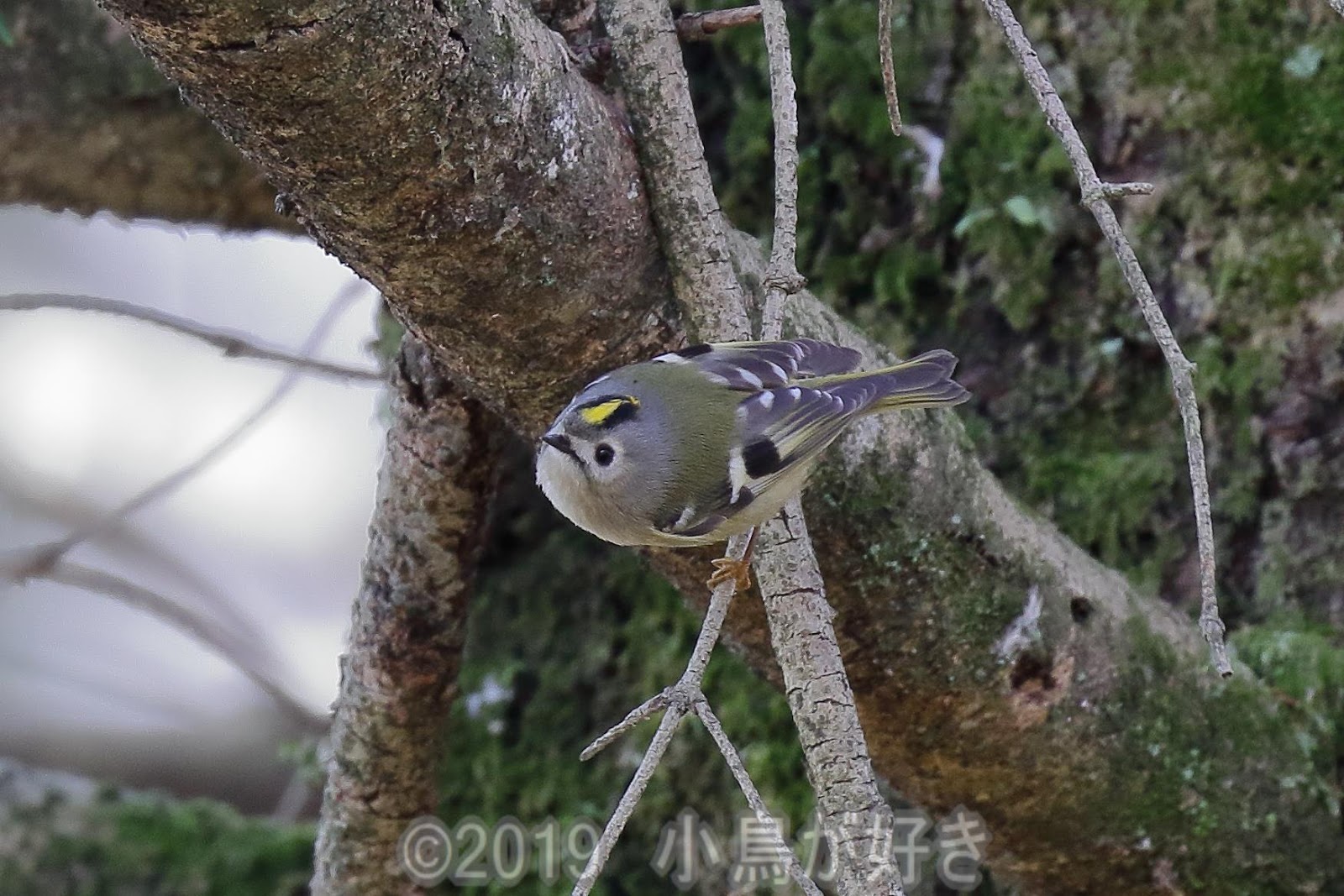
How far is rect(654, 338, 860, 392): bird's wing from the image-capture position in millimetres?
1778

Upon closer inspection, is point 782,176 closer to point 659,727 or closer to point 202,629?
point 659,727

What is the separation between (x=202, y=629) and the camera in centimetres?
362

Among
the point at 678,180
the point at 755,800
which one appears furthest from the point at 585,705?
the point at 755,800

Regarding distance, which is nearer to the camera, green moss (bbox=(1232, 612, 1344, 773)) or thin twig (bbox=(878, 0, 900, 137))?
thin twig (bbox=(878, 0, 900, 137))

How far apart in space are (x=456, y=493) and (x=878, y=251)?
48.7 inches

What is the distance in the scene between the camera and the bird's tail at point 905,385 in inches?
73.3

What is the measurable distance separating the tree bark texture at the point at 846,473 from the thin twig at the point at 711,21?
25cm

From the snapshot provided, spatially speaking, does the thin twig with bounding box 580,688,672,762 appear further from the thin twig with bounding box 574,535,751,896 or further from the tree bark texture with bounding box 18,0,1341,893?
the tree bark texture with bounding box 18,0,1341,893

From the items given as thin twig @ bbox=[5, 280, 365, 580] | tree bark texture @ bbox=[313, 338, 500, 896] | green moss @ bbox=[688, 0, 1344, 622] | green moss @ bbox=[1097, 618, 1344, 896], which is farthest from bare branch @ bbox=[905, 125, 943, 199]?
thin twig @ bbox=[5, 280, 365, 580]

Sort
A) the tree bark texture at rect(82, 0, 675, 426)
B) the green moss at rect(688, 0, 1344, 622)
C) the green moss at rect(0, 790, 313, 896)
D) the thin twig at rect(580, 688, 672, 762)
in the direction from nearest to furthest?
1. the tree bark texture at rect(82, 0, 675, 426)
2. the thin twig at rect(580, 688, 672, 762)
3. the green moss at rect(688, 0, 1344, 622)
4. the green moss at rect(0, 790, 313, 896)

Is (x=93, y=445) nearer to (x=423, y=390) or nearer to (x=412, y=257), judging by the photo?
(x=423, y=390)

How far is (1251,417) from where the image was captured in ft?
8.11

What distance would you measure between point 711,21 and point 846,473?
657 mm

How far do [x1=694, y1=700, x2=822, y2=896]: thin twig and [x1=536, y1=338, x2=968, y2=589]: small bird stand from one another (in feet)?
1.38
